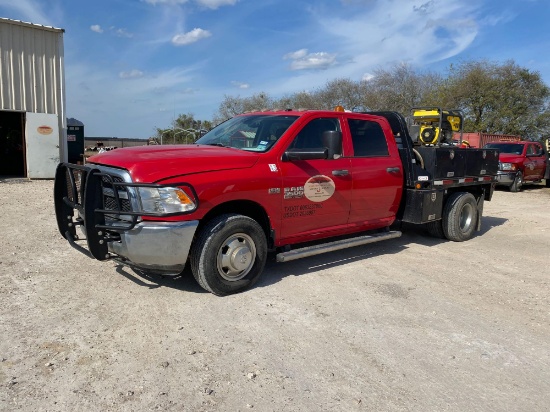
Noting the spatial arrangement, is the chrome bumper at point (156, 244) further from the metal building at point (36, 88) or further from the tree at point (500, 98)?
the tree at point (500, 98)

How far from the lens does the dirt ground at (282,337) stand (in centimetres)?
293

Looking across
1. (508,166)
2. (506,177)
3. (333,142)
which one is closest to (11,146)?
(333,142)

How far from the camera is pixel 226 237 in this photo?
4.42 m

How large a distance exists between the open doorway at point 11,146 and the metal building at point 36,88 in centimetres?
242

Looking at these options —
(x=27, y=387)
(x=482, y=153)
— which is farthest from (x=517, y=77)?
(x=27, y=387)

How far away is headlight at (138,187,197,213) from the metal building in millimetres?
12904

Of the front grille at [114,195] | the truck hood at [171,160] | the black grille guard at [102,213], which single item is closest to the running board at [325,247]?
the truck hood at [171,160]

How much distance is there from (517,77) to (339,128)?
1270 inches

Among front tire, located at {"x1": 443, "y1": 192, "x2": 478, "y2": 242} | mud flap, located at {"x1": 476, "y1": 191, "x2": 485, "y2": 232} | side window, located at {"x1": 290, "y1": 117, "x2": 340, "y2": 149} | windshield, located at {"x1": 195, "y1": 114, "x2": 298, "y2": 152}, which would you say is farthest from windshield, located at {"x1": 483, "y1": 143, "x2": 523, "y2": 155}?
windshield, located at {"x1": 195, "y1": 114, "x2": 298, "y2": 152}

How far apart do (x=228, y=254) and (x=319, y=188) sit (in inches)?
55.8

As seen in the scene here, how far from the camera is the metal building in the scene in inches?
552

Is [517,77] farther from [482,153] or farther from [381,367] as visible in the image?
[381,367]

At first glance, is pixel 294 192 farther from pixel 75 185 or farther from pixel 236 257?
pixel 75 185

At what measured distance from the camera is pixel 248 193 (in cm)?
453
